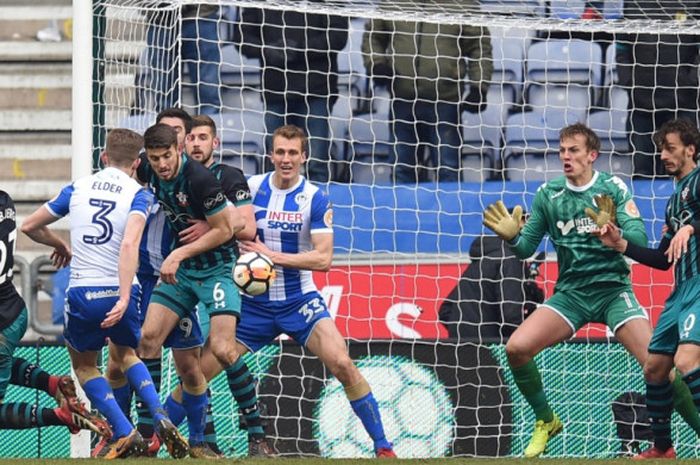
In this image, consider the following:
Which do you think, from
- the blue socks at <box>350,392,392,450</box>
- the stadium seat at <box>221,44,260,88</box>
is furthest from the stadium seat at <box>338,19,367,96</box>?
the blue socks at <box>350,392,392,450</box>

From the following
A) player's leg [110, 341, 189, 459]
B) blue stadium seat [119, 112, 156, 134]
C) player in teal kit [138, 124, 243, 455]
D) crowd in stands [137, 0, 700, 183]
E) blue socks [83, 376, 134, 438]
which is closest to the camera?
player's leg [110, 341, 189, 459]

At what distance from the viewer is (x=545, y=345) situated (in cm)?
999

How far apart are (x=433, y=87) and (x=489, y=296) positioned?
2.29 metres

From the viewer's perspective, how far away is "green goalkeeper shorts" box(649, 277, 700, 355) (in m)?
8.78

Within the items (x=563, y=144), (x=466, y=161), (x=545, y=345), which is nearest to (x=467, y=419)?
(x=545, y=345)

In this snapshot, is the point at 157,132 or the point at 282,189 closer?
the point at 157,132

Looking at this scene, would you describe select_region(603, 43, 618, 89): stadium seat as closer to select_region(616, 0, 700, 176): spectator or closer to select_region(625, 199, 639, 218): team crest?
select_region(616, 0, 700, 176): spectator

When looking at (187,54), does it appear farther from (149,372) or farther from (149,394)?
(149,394)

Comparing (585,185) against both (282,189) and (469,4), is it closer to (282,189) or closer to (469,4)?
(282,189)

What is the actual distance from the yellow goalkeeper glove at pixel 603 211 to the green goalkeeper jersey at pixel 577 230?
0.92ft

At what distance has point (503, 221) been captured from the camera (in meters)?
10.0

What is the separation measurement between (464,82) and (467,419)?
3545 mm

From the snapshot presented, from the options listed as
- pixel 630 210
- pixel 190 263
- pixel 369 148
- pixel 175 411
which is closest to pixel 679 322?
pixel 630 210

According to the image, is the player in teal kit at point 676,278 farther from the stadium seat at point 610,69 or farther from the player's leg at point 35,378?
the stadium seat at point 610,69
